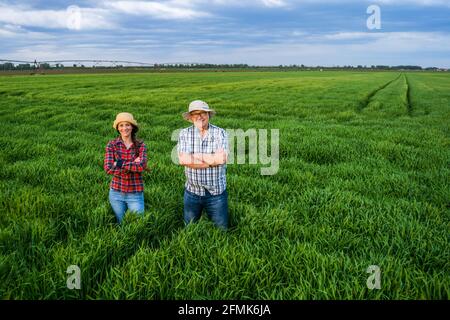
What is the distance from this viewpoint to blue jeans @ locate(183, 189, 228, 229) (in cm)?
393

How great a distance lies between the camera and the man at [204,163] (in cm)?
373

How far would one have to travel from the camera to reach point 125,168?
158 inches

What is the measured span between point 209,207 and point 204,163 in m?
0.55

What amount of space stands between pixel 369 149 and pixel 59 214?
673cm

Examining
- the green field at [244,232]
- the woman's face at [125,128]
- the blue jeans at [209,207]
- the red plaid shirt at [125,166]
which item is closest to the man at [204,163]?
the blue jeans at [209,207]

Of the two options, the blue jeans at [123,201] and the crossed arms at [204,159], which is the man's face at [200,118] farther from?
the blue jeans at [123,201]

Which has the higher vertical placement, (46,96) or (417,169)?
(46,96)

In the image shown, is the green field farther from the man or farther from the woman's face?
the woman's face

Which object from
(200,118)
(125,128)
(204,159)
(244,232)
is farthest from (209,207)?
(125,128)

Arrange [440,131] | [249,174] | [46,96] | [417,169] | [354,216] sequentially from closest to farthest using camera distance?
1. [354,216]
2. [249,174]
3. [417,169]
4. [440,131]
5. [46,96]

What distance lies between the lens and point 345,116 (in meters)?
14.7

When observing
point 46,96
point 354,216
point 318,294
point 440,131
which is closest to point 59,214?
point 318,294
